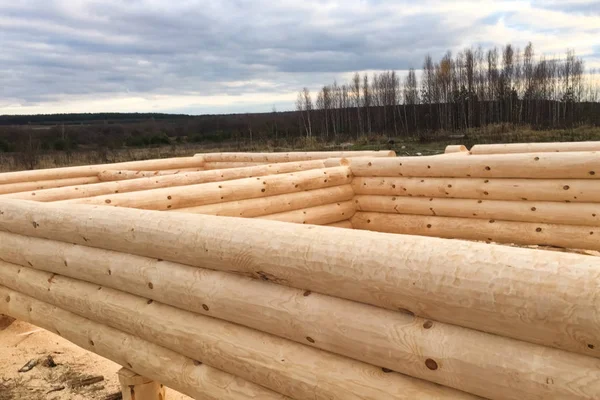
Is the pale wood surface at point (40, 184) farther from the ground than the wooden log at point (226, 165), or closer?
farther from the ground

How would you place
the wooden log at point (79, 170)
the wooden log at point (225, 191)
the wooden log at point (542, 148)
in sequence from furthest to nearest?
the wooden log at point (79, 170) → the wooden log at point (542, 148) → the wooden log at point (225, 191)

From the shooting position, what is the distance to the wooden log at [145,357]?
3.00 metres

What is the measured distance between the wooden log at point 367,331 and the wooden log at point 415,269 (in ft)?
0.17

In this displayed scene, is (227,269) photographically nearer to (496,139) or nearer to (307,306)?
(307,306)

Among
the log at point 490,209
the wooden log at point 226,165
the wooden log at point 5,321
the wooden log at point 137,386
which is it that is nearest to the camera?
the wooden log at point 137,386

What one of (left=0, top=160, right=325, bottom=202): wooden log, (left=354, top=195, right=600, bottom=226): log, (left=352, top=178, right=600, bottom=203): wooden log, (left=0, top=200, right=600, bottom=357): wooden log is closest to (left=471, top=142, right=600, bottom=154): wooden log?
(left=352, top=178, right=600, bottom=203): wooden log

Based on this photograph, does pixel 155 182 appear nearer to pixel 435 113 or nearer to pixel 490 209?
pixel 490 209

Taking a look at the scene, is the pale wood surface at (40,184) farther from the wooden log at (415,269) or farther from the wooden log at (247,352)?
the wooden log at (415,269)

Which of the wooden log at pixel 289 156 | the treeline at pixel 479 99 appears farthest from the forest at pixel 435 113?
the wooden log at pixel 289 156

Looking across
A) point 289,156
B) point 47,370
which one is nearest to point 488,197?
point 289,156

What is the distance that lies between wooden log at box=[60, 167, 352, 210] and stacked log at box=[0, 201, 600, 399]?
63.9 inches

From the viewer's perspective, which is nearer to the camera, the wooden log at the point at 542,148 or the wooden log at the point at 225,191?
the wooden log at the point at 225,191

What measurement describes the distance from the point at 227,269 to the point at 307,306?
0.63 m

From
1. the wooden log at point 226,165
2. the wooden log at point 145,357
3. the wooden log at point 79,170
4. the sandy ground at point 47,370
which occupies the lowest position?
the sandy ground at point 47,370
